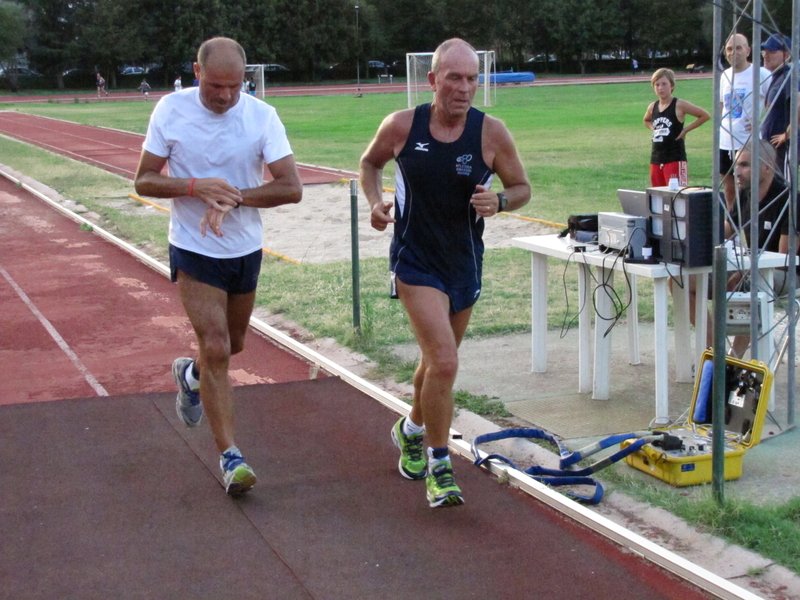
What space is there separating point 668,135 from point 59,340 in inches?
294

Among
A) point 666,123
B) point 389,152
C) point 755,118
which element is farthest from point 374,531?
point 666,123

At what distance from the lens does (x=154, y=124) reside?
4703 millimetres

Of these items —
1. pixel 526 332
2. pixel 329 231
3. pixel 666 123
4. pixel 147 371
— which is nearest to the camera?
pixel 147 371

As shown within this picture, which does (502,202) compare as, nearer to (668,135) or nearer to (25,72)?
(668,135)

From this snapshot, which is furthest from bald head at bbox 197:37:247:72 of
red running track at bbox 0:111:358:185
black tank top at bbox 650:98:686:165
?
red running track at bbox 0:111:358:185

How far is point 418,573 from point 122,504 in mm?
1581

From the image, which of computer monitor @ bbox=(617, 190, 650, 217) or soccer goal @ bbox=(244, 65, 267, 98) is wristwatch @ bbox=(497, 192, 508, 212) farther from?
soccer goal @ bbox=(244, 65, 267, 98)

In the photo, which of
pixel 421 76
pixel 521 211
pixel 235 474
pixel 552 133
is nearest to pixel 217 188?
pixel 235 474

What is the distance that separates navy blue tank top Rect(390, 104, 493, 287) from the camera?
4637 millimetres

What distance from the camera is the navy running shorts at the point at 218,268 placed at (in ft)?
15.6

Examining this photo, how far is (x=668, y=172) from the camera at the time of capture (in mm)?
12148

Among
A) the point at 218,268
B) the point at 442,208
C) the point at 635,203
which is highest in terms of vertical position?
the point at 442,208

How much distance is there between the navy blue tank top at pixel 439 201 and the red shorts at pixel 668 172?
7.56m

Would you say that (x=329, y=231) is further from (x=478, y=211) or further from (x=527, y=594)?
(x=527, y=594)
